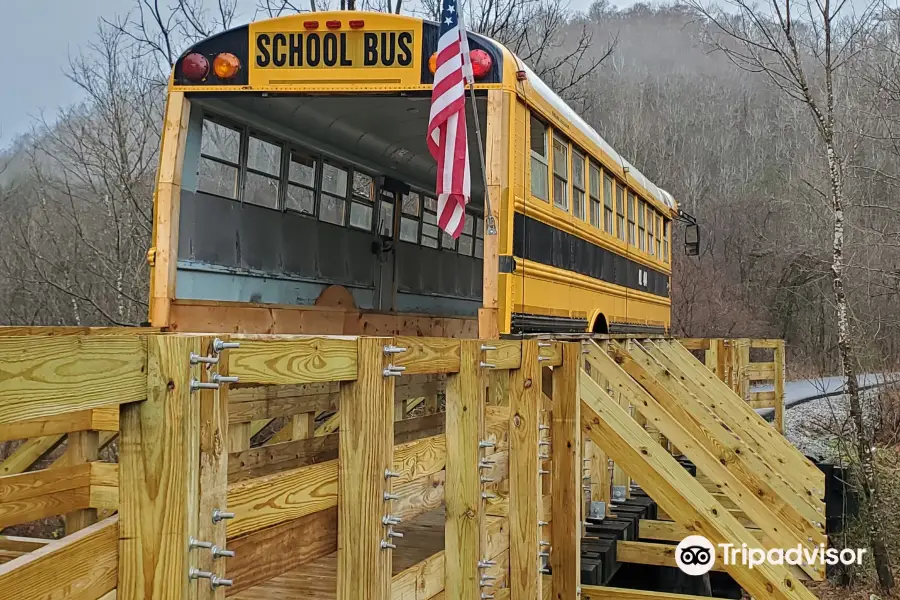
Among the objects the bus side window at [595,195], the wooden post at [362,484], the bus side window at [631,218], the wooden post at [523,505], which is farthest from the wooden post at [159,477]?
the bus side window at [631,218]

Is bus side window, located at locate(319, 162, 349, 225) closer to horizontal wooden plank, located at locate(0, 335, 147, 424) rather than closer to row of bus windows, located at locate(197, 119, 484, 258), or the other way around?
row of bus windows, located at locate(197, 119, 484, 258)

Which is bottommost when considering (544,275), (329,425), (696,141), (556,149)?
(329,425)

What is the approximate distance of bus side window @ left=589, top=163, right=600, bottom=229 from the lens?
7.34 metres

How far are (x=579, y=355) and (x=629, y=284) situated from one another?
4370 mm

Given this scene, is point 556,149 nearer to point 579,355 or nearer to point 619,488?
point 579,355

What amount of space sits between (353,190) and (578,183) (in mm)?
2105

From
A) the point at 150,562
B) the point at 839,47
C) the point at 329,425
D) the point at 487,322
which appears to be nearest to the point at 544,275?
the point at 487,322

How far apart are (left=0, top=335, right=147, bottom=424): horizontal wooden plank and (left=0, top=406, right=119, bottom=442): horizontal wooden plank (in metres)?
1.56

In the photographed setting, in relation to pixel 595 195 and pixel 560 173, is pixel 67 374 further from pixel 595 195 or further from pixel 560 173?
pixel 595 195

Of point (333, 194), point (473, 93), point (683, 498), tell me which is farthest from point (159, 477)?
point (333, 194)

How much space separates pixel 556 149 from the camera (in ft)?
20.1

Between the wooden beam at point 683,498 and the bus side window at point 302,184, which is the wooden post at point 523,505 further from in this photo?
the bus side window at point 302,184

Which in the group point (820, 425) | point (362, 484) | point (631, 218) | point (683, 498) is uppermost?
point (631, 218)

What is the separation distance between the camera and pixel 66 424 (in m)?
3.39
